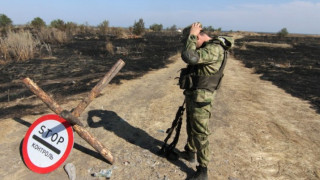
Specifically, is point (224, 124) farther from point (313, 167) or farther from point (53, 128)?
point (53, 128)

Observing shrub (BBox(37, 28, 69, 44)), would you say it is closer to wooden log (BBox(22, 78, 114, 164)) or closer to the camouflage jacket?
wooden log (BBox(22, 78, 114, 164))

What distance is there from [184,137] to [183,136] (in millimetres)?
47

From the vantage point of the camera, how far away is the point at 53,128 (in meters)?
3.44

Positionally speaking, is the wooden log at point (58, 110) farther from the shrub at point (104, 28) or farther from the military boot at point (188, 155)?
the shrub at point (104, 28)

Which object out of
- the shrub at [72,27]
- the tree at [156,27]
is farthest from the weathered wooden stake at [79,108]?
the tree at [156,27]

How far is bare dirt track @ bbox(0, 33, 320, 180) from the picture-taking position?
3768 mm

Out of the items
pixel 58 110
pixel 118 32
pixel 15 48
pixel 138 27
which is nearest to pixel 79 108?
pixel 58 110

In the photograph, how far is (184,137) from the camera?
15.8 ft

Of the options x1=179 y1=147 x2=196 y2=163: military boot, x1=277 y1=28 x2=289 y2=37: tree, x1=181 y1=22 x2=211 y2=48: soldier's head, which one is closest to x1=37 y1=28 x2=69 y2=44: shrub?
x1=179 y1=147 x2=196 y2=163: military boot

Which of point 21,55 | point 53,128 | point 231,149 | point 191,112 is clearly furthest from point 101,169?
point 21,55

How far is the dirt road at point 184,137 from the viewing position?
3.76 m

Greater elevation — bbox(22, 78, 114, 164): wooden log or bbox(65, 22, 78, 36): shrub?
bbox(65, 22, 78, 36): shrub

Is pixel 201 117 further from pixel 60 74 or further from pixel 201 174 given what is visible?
pixel 60 74

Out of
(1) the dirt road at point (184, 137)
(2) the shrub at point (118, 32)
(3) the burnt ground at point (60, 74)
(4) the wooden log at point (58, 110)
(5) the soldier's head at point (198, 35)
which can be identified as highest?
(5) the soldier's head at point (198, 35)
